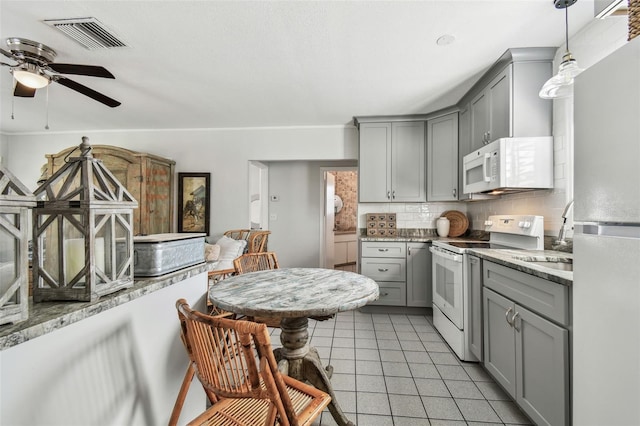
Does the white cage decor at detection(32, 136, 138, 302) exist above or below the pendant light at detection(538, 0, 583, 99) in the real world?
below

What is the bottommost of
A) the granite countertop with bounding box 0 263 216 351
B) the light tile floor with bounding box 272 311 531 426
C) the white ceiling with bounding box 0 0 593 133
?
the light tile floor with bounding box 272 311 531 426

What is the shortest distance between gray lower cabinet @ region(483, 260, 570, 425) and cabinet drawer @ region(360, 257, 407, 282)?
4.61ft

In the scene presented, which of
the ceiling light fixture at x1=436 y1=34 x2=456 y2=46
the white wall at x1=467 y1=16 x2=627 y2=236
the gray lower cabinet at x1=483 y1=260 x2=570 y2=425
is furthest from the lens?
the ceiling light fixture at x1=436 y1=34 x2=456 y2=46

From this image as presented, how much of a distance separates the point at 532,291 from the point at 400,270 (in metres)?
1.95

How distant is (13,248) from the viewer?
577 mm

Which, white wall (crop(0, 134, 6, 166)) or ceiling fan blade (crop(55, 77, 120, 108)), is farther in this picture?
white wall (crop(0, 134, 6, 166))

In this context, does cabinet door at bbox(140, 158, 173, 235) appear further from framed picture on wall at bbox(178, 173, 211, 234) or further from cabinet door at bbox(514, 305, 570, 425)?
cabinet door at bbox(514, 305, 570, 425)

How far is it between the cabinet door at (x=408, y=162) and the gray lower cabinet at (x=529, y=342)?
1782 mm

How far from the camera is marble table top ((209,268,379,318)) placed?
3.82ft

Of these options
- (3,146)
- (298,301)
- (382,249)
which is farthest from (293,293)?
(3,146)

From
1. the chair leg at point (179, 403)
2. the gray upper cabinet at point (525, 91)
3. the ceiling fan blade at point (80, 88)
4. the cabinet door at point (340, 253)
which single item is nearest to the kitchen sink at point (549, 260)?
the gray upper cabinet at point (525, 91)

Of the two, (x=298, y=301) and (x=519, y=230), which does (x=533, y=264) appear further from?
(x=298, y=301)

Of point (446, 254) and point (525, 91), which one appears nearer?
point (525, 91)

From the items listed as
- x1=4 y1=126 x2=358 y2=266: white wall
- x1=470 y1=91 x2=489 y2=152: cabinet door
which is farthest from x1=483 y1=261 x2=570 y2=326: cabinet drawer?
x1=4 y1=126 x2=358 y2=266: white wall
